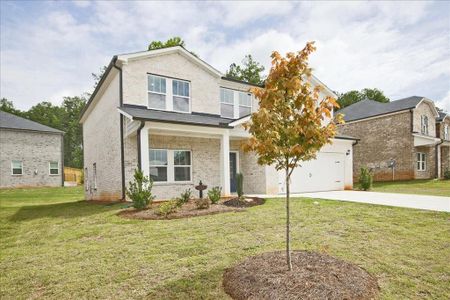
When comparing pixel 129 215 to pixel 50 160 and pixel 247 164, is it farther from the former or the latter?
pixel 50 160

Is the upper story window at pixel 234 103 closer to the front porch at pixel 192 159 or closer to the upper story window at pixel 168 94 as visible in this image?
the front porch at pixel 192 159

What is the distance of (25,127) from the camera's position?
86.8ft

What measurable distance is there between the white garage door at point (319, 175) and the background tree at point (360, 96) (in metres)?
38.5

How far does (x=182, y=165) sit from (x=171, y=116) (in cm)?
253

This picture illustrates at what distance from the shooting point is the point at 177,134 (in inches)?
464

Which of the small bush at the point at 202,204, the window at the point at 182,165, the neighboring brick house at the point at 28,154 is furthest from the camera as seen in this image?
the neighboring brick house at the point at 28,154

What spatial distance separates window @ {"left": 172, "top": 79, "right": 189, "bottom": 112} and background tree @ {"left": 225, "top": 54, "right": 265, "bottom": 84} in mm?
21660

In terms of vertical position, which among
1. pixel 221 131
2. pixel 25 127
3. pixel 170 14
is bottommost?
pixel 221 131

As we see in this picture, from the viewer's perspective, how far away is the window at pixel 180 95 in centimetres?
1363

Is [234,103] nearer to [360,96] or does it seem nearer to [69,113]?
[360,96]

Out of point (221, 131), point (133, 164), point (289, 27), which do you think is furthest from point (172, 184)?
point (289, 27)

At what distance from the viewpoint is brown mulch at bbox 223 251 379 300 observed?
10.4ft

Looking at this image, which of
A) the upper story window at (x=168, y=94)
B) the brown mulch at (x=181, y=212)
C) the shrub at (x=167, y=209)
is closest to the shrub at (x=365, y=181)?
the brown mulch at (x=181, y=212)

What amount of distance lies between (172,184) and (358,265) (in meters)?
9.65
